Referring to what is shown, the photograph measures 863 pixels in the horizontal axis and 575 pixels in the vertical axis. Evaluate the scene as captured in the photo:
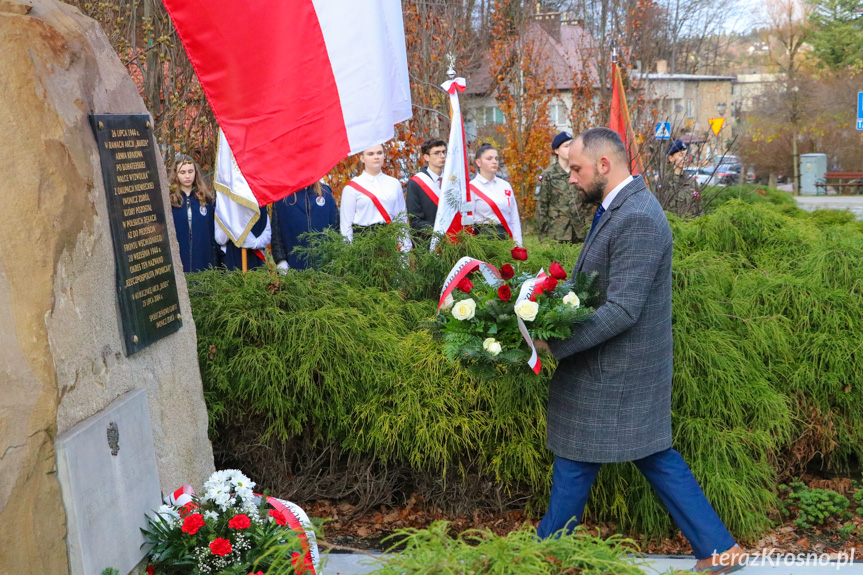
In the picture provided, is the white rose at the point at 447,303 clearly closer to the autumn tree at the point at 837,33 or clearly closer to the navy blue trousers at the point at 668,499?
the navy blue trousers at the point at 668,499

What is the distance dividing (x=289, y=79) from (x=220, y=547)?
2.19 meters

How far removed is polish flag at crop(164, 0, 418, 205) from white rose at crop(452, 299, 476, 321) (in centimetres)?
110

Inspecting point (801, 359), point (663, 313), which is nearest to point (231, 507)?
point (663, 313)

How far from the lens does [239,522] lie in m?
3.09

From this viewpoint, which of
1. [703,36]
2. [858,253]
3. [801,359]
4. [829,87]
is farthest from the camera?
[829,87]

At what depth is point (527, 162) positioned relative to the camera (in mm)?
16953

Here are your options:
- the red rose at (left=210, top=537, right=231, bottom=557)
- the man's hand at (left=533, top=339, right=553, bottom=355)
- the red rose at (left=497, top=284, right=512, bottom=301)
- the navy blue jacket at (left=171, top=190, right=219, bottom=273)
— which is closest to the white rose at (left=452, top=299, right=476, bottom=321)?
the red rose at (left=497, top=284, right=512, bottom=301)

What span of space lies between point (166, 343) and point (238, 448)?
1.27m

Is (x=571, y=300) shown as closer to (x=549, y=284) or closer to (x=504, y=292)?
(x=549, y=284)

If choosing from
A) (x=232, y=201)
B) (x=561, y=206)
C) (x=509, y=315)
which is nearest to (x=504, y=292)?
(x=509, y=315)

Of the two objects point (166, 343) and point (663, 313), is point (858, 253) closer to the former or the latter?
point (663, 313)

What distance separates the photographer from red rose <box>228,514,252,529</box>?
3.08 metres

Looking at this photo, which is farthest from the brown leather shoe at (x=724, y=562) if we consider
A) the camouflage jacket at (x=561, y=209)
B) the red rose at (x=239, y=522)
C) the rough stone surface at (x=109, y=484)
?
the camouflage jacket at (x=561, y=209)

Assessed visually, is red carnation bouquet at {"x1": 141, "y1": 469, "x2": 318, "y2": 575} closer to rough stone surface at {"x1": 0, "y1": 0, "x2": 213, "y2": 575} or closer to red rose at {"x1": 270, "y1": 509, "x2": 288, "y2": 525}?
red rose at {"x1": 270, "y1": 509, "x2": 288, "y2": 525}
